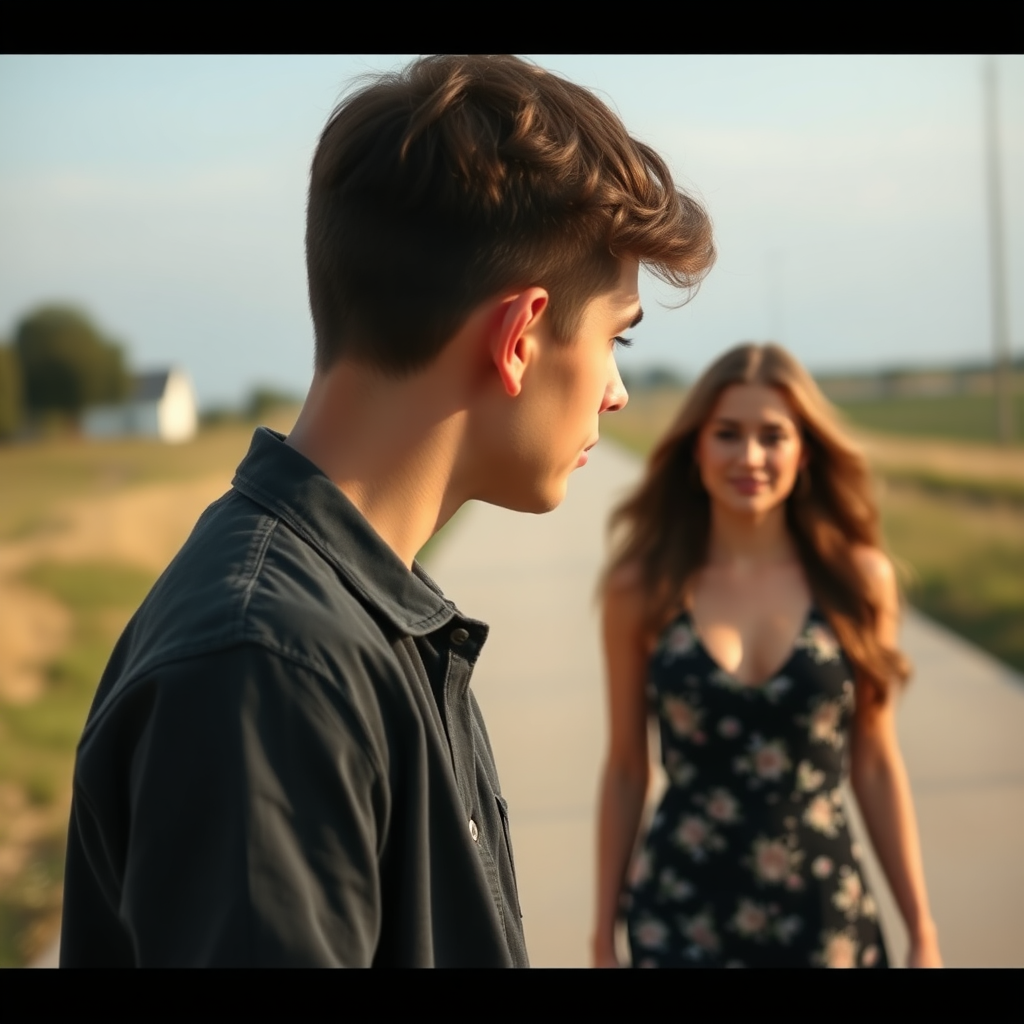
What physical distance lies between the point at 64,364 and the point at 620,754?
23.9 m

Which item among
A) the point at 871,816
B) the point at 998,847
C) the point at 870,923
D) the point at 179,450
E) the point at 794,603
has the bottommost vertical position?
the point at 998,847

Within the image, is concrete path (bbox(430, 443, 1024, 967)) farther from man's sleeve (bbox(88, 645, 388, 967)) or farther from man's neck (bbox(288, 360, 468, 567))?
man's sleeve (bbox(88, 645, 388, 967))

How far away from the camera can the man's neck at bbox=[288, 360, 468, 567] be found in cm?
134

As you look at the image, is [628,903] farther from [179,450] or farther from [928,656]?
[179,450]

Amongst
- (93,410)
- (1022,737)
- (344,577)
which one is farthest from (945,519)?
(344,577)

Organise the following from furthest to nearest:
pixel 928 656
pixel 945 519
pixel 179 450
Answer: pixel 179 450 < pixel 945 519 < pixel 928 656

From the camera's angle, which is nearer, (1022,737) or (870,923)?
(870,923)

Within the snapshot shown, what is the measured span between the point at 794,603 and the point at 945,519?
17400mm

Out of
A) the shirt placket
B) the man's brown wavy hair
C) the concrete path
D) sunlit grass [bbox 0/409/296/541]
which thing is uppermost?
sunlit grass [bbox 0/409/296/541]

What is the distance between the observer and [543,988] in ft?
3.63

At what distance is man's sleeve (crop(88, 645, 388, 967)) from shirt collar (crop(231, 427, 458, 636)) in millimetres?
209

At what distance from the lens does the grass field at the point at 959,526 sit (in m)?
11.7

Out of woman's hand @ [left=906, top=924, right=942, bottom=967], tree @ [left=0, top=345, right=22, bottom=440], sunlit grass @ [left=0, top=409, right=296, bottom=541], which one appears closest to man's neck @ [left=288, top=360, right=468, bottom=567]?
woman's hand @ [left=906, top=924, right=942, bottom=967]

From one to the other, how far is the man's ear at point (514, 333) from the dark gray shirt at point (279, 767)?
21cm
